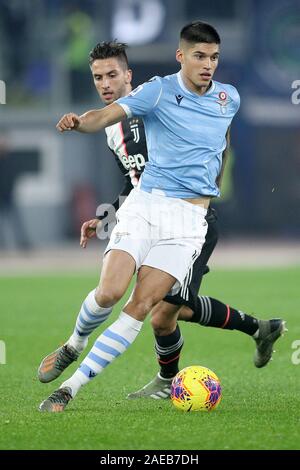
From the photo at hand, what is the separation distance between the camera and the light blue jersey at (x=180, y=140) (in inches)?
290

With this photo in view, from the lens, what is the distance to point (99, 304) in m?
7.21

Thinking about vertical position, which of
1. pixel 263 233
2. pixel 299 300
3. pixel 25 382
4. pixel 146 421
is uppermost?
pixel 146 421

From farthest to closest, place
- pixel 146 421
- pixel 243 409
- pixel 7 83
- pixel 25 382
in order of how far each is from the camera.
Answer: pixel 7 83, pixel 25 382, pixel 243 409, pixel 146 421

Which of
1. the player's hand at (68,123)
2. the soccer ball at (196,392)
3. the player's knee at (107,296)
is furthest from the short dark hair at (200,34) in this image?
the soccer ball at (196,392)

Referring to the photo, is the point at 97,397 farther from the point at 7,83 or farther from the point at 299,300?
the point at 7,83

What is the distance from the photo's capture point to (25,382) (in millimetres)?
8695

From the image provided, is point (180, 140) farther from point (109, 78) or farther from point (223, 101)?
point (109, 78)

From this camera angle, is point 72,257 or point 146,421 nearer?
point 146,421

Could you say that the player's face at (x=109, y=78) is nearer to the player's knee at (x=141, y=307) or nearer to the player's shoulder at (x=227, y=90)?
the player's shoulder at (x=227, y=90)

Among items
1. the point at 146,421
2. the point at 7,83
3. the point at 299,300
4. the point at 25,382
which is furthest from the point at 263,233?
the point at 146,421

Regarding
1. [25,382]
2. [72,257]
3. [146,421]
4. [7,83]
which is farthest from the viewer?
[7,83]

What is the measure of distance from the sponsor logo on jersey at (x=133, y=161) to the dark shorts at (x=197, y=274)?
0.58 metres

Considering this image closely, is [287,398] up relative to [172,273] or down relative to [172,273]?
down

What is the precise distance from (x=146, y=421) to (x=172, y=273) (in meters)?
0.96
